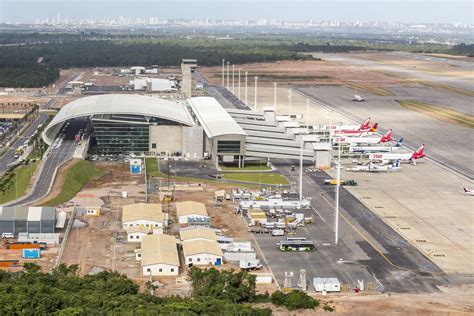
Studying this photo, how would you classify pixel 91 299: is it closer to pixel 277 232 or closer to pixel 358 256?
pixel 358 256

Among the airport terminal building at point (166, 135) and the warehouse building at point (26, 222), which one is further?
the airport terminal building at point (166, 135)

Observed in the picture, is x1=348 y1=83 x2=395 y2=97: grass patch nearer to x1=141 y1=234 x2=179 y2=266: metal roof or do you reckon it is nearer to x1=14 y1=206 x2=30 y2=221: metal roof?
x1=141 y1=234 x2=179 y2=266: metal roof

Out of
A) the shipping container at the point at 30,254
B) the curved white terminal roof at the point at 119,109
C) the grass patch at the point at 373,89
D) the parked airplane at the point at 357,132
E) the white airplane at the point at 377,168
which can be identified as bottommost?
the shipping container at the point at 30,254

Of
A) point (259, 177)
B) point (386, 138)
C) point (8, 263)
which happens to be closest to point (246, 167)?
point (259, 177)

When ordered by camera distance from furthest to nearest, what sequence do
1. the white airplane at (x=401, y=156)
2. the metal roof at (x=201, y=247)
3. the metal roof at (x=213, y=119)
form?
the white airplane at (x=401, y=156) → the metal roof at (x=213, y=119) → the metal roof at (x=201, y=247)

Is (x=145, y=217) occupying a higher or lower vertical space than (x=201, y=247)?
higher

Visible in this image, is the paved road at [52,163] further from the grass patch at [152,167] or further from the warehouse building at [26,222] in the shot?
the grass patch at [152,167]

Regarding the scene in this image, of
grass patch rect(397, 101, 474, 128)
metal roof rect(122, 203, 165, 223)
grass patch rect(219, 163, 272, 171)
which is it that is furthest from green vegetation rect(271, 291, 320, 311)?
grass patch rect(397, 101, 474, 128)

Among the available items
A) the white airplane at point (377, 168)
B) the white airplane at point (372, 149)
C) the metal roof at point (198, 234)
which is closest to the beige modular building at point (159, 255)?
the metal roof at point (198, 234)
